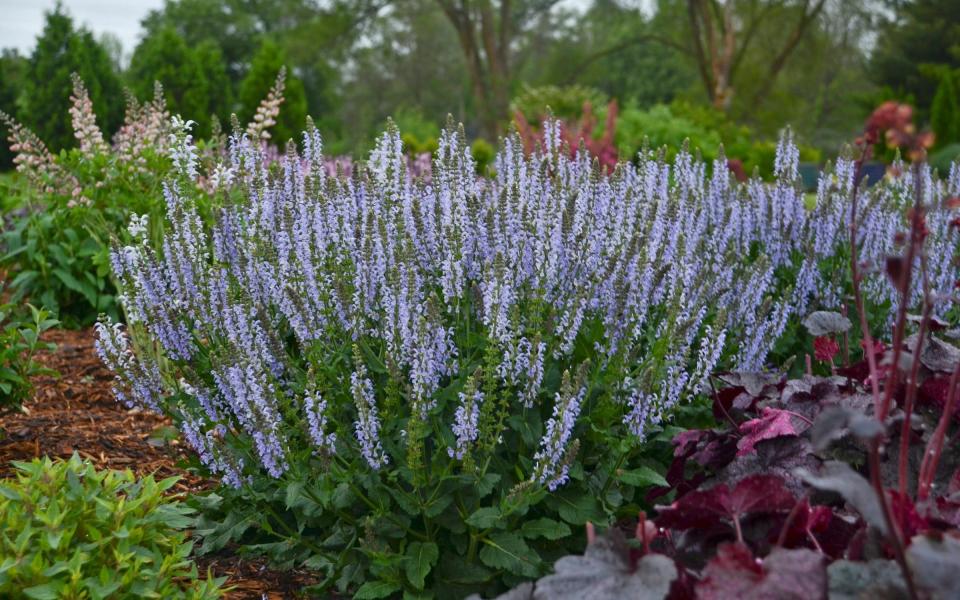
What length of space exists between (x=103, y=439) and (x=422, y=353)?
2715 millimetres

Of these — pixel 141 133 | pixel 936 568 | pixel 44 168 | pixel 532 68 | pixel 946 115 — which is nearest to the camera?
→ pixel 936 568

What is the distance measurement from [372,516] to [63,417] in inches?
109

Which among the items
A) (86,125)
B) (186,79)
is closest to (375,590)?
(86,125)

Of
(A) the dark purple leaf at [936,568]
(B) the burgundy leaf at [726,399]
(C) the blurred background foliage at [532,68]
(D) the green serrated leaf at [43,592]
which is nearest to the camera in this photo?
(A) the dark purple leaf at [936,568]

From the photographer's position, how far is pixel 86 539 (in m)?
2.92

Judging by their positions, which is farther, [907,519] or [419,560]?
[419,560]

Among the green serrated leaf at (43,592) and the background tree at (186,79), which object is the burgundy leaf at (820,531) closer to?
the green serrated leaf at (43,592)

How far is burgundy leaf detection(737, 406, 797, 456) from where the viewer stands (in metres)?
2.86

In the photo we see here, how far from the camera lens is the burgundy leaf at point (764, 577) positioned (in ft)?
5.88

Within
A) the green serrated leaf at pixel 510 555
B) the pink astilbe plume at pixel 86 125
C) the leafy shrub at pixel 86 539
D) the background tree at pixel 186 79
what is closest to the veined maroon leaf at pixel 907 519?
the green serrated leaf at pixel 510 555

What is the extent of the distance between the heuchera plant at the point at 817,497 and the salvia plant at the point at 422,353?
1.01 feet

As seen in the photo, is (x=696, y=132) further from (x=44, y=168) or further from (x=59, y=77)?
(x=44, y=168)

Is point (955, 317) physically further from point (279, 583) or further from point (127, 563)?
point (127, 563)

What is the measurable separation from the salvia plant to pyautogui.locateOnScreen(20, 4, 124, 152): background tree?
58.3 ft
